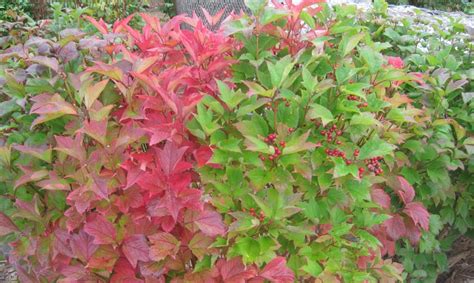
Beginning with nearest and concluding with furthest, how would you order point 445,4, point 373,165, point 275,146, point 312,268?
point 275,146
point 312,268
point 373,165
point 445,4

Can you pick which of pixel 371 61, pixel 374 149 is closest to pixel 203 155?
pixel 374 149

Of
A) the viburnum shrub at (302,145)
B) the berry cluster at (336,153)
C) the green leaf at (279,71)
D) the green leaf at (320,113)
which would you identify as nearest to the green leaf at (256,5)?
the viburnum shrub at (302,145)

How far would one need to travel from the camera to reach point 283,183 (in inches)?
62.2

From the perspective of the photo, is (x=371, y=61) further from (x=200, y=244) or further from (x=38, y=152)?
(x=38, y=152)

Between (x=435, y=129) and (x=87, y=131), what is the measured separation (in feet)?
4.35

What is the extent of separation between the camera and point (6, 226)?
1.69m

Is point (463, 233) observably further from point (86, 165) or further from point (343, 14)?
point (86, 165)

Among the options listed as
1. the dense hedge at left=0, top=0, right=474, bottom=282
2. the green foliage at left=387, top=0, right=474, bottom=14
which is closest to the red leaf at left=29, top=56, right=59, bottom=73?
the dense hedge at left=0, top=0, right=474, bottom=282

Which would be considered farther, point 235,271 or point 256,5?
point 256,5

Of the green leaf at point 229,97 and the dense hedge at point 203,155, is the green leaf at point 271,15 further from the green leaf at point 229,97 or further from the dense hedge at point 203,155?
the green leaf at point 229,97

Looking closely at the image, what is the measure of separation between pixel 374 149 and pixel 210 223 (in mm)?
546

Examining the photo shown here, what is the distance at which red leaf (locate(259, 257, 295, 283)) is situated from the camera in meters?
1.58

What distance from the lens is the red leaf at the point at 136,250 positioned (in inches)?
59.2

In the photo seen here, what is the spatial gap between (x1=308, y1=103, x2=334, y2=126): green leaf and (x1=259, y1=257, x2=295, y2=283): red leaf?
1.36ft
